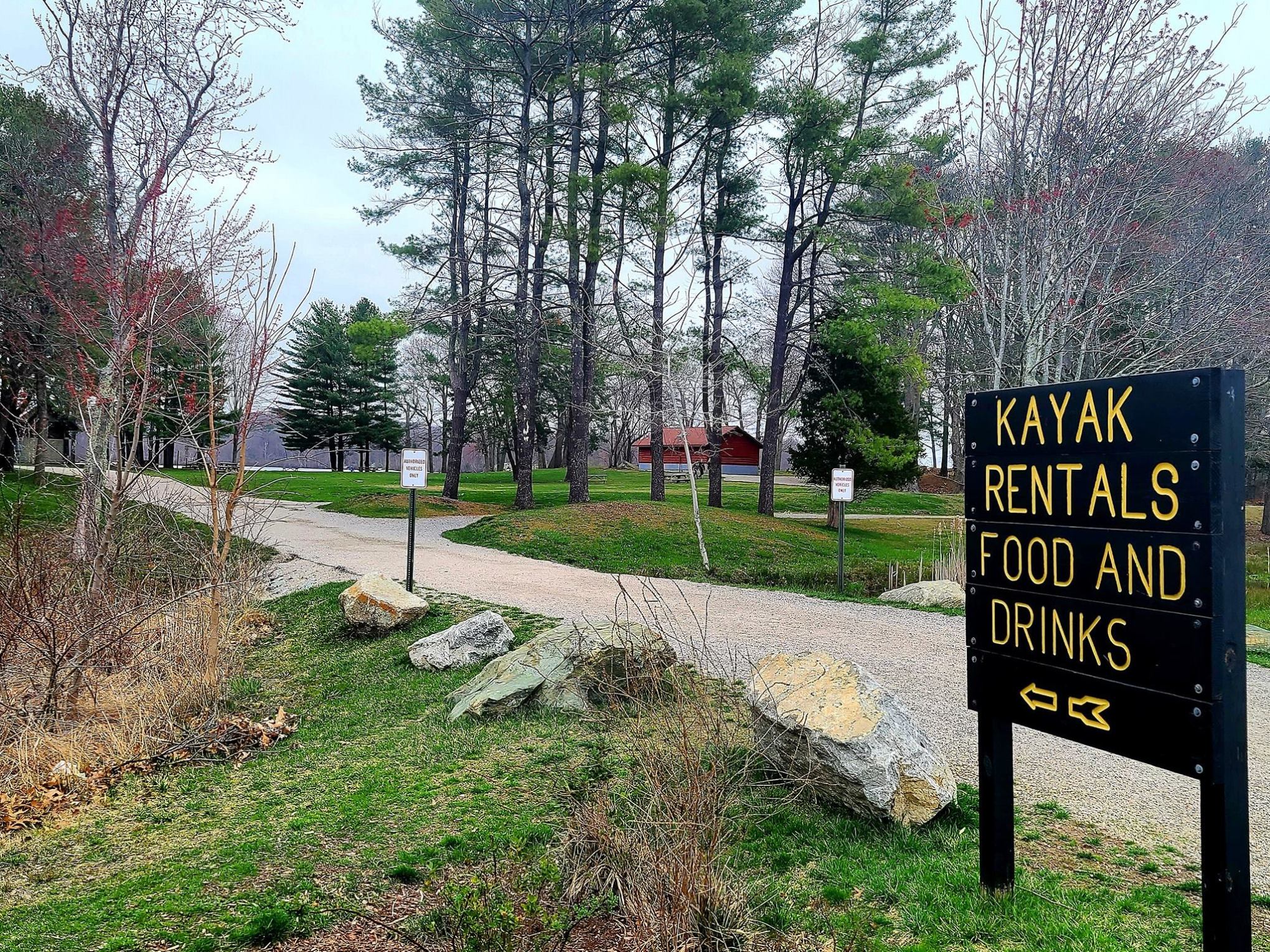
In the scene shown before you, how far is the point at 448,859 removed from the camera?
3941 millimetres

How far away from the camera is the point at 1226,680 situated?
2490mm

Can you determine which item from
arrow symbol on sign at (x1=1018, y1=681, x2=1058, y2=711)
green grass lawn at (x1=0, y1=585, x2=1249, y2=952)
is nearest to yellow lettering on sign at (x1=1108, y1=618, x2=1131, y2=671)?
arrow symbol on sign at (x1=1018, y1=681, x2=1058, y2=711)

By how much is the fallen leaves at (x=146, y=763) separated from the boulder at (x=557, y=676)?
1353mm

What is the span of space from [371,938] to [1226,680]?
3.21 metres

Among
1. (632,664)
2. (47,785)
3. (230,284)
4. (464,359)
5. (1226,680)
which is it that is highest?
(464,359)

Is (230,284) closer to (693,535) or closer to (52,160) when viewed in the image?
(693,535)

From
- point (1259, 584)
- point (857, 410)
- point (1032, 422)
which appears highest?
point (857, 410)

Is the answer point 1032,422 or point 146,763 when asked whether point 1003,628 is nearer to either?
point 1032,422

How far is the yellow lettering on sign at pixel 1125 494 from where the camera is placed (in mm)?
2732

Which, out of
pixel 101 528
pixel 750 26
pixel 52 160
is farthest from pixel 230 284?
pixel 750 26

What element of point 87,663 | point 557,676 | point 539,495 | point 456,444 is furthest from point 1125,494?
point 539,495

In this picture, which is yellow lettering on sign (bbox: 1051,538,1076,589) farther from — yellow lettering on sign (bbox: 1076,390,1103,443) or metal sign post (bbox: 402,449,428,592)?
metal sign post (bbox: 402,449,428,592)

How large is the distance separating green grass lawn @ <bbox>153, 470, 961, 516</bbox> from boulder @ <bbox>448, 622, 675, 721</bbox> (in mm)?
14422

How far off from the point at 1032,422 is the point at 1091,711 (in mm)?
1041
